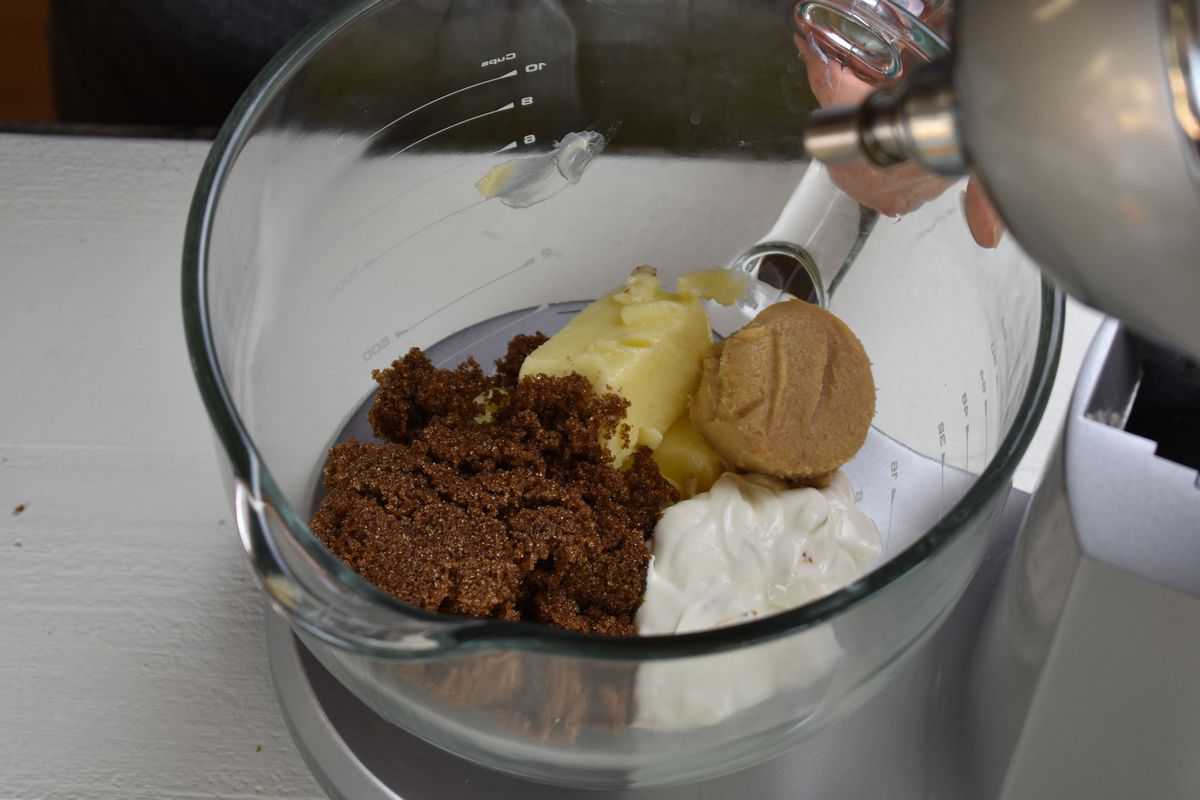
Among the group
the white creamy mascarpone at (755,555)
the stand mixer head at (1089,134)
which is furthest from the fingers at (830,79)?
the stand mixer head at (1089,134)

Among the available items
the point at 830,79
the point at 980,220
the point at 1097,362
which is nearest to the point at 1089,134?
the point at 1097,362

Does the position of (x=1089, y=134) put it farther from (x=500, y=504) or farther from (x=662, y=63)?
(x=662, y=63)

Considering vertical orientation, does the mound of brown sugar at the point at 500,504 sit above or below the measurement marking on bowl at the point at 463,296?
above

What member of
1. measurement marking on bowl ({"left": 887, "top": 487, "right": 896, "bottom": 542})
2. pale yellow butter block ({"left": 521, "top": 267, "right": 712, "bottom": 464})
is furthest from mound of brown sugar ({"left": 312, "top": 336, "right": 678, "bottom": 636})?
measurement marking on bowl ({"left": 887, "top": 487, "right": 896, "bottom": 542})

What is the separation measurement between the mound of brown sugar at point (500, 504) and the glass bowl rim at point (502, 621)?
4.0 inches

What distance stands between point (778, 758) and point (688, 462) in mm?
161

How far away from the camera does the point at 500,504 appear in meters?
0.61

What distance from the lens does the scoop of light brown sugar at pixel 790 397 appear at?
0.63 m

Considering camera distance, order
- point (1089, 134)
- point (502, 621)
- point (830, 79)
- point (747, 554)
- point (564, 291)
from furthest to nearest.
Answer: point (564, 291), point (830, 79), point (747, 554), point (502, 621), point (1089, 134)

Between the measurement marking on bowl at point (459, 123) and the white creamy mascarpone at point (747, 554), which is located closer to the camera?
the white creamy mascarpone at point (747, 554)

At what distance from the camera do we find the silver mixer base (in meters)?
0.58

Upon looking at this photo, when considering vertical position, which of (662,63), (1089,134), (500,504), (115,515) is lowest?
(115,515)

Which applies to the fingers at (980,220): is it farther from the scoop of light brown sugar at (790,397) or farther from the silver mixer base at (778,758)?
the silver mixer base at (778,758)

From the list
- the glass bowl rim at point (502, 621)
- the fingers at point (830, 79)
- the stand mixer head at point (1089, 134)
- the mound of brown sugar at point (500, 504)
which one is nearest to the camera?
the stand mixer head at point (1089, 134)
